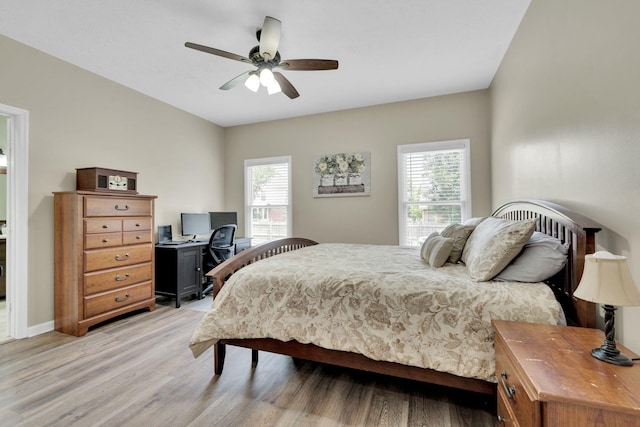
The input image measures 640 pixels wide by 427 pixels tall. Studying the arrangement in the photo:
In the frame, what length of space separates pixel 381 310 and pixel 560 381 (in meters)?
0.82

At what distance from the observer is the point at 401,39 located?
2725 millimetres

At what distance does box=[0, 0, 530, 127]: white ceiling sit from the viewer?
7.54ft

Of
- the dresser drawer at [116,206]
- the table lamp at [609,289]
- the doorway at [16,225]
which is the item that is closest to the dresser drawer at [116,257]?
the dresser drawer at [116,206]

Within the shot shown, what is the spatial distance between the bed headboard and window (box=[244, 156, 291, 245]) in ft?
12.0

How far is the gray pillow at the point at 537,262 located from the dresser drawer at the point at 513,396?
1.52 feet

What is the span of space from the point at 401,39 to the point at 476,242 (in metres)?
1.97

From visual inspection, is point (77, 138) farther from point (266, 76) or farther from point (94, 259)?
point (266, 76)

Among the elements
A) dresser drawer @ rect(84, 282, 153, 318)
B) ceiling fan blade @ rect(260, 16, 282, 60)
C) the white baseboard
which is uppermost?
ceiling fan blade @ rect(260, 16, 282, 60)

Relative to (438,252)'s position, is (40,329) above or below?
below

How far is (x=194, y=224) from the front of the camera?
4.46 m

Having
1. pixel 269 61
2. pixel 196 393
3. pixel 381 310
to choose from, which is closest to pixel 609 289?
pixel 381 310

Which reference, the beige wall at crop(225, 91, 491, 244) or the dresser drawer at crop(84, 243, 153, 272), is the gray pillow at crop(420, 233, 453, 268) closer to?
the beige wall at crop(225, 91, 491, 244)

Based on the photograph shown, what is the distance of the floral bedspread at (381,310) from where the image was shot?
143 centimetres

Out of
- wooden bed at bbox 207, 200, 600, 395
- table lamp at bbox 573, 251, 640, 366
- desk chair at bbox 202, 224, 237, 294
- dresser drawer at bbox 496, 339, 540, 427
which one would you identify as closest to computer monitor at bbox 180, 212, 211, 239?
desk chair at bbox 202, 224, 237, 294
